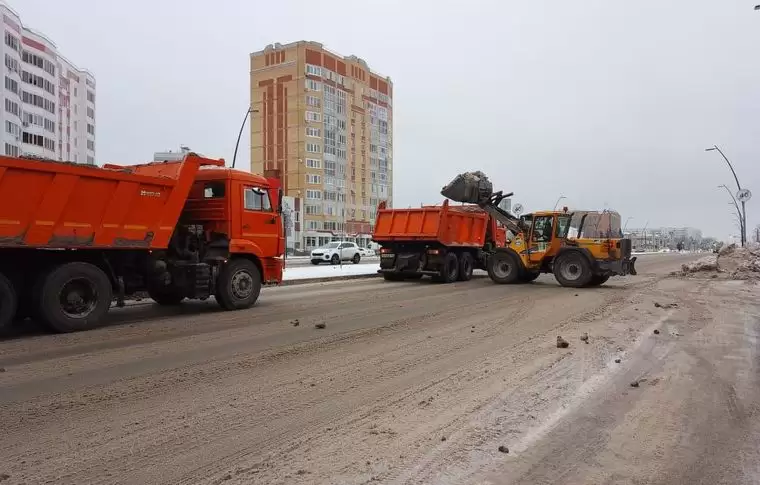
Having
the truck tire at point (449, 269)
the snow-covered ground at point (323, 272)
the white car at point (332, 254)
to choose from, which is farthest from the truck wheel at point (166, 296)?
the white car at point (332, 254)

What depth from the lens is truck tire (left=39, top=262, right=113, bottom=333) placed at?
8602 mm

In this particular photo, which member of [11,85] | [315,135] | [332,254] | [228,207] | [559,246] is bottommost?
[332,254]

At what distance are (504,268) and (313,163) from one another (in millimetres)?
82803

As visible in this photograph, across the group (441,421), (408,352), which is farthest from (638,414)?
(408,352)

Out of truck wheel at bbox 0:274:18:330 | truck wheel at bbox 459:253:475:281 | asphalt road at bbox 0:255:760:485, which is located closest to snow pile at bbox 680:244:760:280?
truck wheel at bbox 459:253:475:281

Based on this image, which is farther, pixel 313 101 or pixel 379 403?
pixel 313 101

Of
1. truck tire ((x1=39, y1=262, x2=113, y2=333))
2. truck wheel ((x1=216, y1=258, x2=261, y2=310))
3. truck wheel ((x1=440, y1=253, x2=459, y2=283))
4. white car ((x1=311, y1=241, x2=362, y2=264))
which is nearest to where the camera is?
truck tire ((x1=39, y1=262, x2=113, y2=333))

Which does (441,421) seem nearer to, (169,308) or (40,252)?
(40,252)

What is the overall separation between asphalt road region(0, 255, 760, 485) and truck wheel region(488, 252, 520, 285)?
8.71 m

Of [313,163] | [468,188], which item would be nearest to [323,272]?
[468,188]

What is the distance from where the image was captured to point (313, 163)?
9919 centimetres

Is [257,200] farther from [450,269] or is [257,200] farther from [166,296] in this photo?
[450,269]

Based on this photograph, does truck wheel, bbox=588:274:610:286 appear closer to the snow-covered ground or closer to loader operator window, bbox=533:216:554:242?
loader operator window, bbox=533:216:554:242

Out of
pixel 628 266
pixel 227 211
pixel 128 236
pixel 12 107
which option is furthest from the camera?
pixel 12 107
